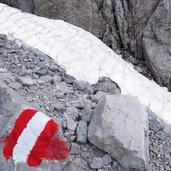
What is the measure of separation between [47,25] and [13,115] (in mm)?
2496

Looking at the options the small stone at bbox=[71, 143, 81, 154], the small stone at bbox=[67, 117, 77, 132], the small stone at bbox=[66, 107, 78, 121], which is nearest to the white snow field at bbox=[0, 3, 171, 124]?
the small stone at bbox=[66, 107, 78, 121]

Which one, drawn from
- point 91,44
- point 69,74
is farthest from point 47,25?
point 69,74

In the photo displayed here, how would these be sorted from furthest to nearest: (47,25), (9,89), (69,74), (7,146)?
(47,25), (69,74), (9,89), (7,146)

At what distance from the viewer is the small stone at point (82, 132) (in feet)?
8.89

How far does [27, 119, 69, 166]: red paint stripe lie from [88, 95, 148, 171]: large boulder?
276mm

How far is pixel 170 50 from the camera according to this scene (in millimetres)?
7094

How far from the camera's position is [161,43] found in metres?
7.12

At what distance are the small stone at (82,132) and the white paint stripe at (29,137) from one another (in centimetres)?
31

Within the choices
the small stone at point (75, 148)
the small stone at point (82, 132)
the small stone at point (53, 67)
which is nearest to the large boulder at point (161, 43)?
the small stone at point (53, 67)

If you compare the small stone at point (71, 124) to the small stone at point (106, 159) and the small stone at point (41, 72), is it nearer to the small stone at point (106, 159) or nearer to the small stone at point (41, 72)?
the small stone at point (106, 159)

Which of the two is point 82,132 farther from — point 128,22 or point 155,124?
point 128,22

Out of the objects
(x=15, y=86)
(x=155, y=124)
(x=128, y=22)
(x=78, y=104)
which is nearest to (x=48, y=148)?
(x=78, y=104)

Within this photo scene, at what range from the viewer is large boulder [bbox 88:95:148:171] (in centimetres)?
257

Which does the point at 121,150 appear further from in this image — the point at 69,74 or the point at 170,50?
the point at 170,50
